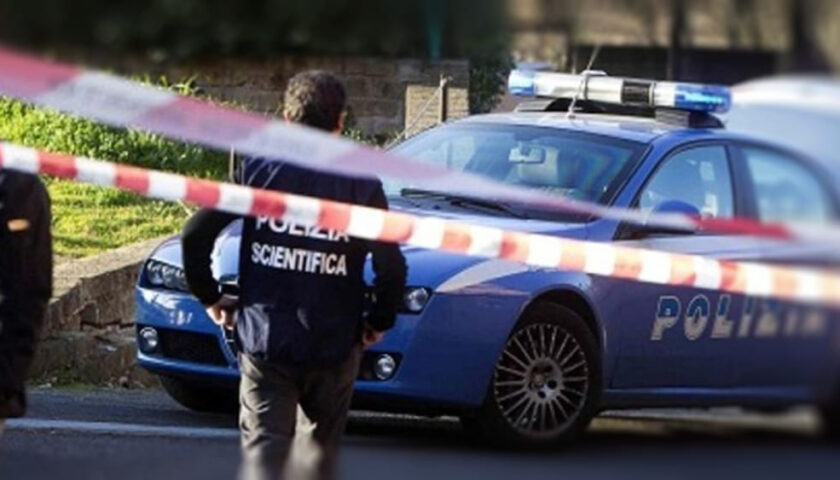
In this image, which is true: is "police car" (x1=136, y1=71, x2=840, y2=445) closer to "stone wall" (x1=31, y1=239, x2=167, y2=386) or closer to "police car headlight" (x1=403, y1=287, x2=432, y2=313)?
"police car headlight" (x1=403, y1=287, x2=432, y2=313)

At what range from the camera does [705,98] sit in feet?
6.90

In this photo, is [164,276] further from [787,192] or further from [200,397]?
[787,192]

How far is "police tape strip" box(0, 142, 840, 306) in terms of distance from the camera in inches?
86.2

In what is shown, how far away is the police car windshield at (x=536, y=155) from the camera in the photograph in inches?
174

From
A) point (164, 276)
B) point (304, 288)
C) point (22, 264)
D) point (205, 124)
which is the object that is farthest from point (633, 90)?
point (164, 276)

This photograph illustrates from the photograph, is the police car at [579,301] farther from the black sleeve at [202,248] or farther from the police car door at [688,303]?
the black sleeve at [202,248]

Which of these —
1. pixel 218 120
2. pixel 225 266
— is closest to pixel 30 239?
pixel 225 266

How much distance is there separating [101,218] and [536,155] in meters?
6.14

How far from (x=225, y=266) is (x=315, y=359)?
2001mm

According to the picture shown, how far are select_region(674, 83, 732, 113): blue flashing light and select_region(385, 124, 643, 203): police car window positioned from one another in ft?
4.89

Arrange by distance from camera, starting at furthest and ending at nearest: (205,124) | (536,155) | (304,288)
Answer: (536,155), (304,288), (205,124)

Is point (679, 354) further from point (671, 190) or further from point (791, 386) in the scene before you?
point (791, 386)

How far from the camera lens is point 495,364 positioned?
607cm

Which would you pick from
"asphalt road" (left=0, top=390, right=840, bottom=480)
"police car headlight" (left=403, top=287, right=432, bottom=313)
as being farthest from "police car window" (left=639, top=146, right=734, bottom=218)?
"police car headlight" (left=403, top=287, right=432, bottom=313)
